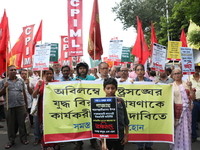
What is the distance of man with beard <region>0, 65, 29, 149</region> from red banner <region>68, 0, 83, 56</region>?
5.58 feet

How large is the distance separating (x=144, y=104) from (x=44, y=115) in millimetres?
1931

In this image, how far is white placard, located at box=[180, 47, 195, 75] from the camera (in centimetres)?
483

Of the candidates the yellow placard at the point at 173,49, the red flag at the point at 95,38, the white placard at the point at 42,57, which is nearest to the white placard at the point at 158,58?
the red flag at the point at 95,38

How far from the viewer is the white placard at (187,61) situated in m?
4.83

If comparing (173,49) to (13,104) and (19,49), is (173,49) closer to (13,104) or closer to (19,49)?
(19,49)

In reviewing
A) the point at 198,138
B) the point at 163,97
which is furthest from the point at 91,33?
the point at 198,138

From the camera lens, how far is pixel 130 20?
86.3 feet

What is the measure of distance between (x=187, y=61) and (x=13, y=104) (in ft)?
13.0

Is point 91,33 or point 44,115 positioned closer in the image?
point 44,115

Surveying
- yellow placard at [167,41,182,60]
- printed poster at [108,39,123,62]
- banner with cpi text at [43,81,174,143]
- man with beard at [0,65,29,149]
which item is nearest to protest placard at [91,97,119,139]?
banner with cpi text at [43,81,174,143]

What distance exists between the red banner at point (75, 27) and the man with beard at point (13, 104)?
1.70m

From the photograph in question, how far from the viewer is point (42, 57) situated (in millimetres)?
4941

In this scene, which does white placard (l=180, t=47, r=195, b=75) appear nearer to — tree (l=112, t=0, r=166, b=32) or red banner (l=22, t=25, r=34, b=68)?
red banner (l=22, t=25, r=34, b=68)

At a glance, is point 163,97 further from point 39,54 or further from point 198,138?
point 39,54
